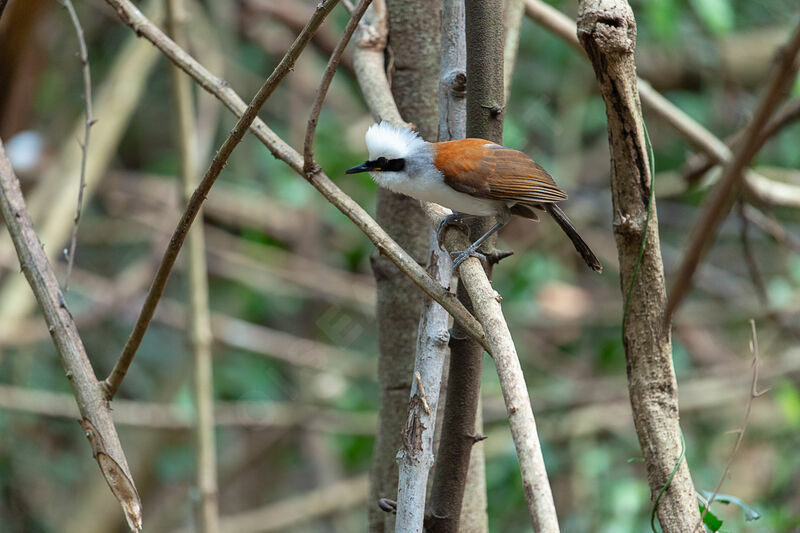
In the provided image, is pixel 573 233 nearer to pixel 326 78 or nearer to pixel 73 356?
pixel 326 78

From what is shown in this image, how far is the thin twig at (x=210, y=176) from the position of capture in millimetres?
1249

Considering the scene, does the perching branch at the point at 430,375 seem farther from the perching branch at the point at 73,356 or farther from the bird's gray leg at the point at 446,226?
the perching branch at the point at 73,356

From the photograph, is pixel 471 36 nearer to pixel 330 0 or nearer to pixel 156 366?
pixel 330 0

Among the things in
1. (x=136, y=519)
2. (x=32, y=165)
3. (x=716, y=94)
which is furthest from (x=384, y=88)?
(x=716, y=94)

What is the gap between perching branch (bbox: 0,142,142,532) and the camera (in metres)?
1.34

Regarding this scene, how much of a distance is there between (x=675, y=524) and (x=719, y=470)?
3.21 metres

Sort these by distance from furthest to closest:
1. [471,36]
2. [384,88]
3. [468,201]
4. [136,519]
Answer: [384,88] → [468,201] → [471,36] → [136,519]

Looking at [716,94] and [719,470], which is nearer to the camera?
[719,470]

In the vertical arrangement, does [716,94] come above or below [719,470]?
above

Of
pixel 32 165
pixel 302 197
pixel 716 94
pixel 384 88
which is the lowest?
pixel 384 88

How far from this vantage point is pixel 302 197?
12.9 ft

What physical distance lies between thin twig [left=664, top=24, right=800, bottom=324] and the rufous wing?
90cm

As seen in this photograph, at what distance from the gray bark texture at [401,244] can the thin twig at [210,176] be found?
2.36 ft

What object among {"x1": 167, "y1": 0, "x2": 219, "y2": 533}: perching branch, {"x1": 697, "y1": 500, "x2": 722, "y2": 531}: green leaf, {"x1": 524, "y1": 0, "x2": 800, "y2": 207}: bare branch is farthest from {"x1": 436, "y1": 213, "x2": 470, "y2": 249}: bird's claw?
{"x1": 167, "y1": 0, "x2": 219, "y2": 533}: perching branch
